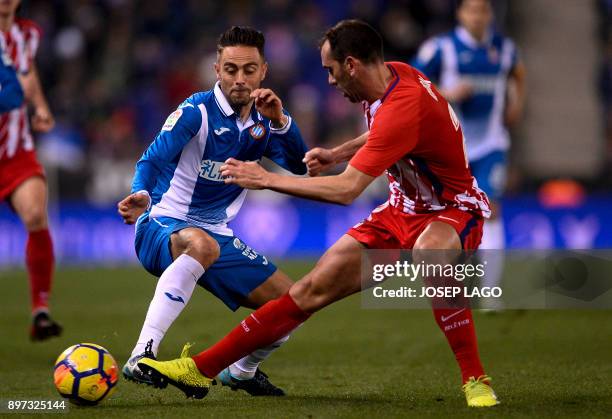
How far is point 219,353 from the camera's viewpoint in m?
5.35

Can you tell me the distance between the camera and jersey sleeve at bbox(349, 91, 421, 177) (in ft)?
16.6

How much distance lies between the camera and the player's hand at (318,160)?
5.20m

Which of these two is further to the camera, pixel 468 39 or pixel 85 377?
pixel 468 39

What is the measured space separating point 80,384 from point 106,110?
A: 1213 centimetres

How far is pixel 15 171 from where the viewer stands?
799cm

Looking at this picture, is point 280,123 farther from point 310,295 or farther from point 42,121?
point 42,121

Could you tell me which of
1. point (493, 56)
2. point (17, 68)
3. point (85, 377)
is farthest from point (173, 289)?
point (493, 56)

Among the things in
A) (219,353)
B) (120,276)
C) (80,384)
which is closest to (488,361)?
(219,353)

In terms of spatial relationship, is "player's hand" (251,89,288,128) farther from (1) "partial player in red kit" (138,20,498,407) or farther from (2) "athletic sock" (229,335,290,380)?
(2) "athletic sock" (229,335,290,380)

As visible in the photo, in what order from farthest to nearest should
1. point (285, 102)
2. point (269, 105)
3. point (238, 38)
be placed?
point (285, 102) → point (238, 38) → point (269, 105)

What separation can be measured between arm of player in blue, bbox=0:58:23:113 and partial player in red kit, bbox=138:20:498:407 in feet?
10.4

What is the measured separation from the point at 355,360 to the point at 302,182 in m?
2.44

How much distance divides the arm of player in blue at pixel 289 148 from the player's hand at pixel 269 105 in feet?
0.34

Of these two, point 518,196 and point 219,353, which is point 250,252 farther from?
point 518,196
